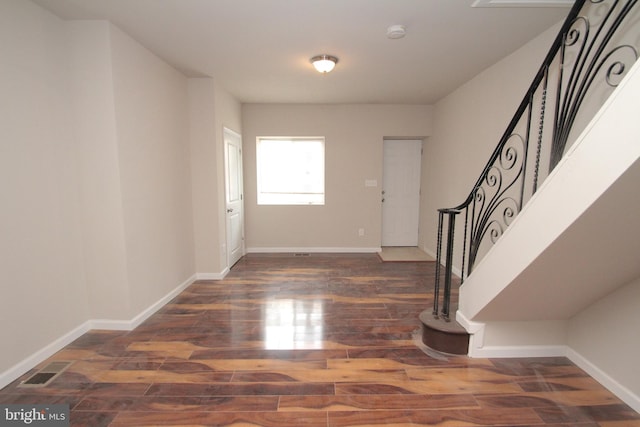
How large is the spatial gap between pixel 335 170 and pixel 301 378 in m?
3.86

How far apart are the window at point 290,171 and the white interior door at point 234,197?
50 cm

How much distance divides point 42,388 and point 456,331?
2.94 m

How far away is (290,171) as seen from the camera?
18.2 feet

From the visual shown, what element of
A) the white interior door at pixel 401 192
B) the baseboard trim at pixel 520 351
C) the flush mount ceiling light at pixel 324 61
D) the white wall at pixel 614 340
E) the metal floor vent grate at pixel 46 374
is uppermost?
the flush mount ceiling light at pixel 324 61

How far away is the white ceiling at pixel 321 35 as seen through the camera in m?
2.23

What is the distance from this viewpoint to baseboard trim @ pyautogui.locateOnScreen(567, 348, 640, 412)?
185cm

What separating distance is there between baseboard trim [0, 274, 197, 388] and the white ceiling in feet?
8.42

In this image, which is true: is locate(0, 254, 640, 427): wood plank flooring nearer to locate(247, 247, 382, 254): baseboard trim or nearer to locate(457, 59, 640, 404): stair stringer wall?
locate(457, 59, 640, 404): stair stringer wall

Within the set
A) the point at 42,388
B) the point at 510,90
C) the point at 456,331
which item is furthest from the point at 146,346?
the point at 510,90

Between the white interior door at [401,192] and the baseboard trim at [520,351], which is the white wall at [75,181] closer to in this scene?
the baseboard trim at [520,351]

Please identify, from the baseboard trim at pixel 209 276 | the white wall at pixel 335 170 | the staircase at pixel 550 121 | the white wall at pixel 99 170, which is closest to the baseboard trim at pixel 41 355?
the white wall at pixel 99 170

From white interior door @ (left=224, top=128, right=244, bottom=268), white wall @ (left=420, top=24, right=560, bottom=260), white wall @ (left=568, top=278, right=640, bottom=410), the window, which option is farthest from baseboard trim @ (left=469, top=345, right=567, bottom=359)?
the window

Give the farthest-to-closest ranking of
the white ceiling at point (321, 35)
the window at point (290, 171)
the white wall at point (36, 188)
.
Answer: the window at point (290, 171) → the white ceiling at point (321, 35) → the white wall at point (36, 188)

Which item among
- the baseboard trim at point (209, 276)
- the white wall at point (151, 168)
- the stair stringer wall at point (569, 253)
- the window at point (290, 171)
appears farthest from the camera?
the window at point (290, 171)
